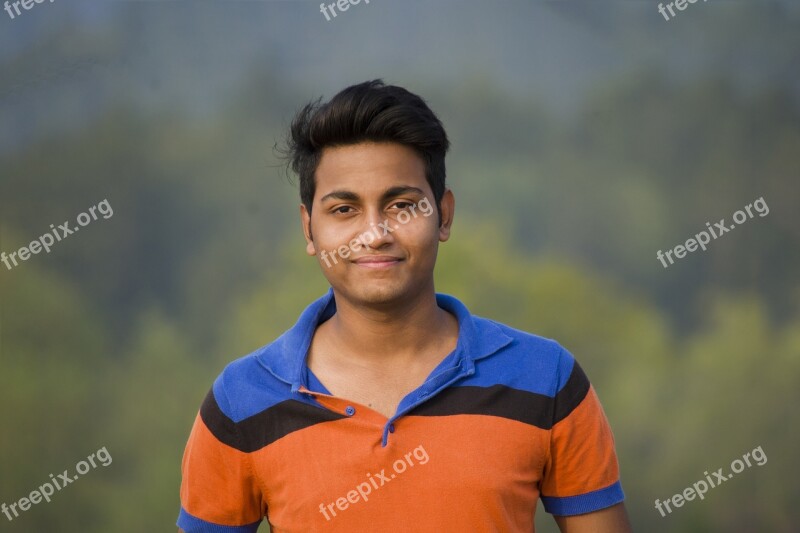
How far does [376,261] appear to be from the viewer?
5.65ft

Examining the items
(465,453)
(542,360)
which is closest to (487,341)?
(542,360)

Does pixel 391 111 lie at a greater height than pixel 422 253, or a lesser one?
greater

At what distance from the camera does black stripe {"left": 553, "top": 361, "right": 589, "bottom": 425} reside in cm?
180

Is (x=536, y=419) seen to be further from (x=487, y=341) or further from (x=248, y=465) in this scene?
(x=248, y=465)

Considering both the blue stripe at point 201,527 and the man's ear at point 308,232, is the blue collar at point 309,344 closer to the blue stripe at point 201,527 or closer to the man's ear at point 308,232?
the man's ear at point 308,232

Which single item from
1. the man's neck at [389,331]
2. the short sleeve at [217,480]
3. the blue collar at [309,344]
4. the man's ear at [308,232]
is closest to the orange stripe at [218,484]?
the short sleeve at [217,480]

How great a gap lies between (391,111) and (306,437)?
628mm

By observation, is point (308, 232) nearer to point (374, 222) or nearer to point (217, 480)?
point (374, 222)

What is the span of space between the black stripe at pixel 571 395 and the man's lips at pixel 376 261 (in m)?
0.41

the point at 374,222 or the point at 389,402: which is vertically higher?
the point at 374,222

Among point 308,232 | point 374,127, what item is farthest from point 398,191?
point 308,232

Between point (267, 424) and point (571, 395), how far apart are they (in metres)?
0.58

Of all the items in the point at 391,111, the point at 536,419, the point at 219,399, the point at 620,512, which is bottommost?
the point at 620,512

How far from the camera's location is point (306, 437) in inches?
69.7
